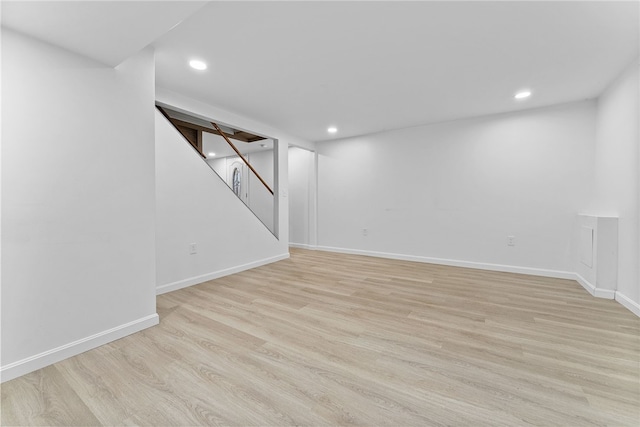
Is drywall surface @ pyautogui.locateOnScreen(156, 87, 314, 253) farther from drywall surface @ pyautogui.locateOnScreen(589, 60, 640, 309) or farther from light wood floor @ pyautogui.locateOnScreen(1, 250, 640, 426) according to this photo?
drywall surface @ pyautogui.locateOnScreen(589, 60, 640, 309)

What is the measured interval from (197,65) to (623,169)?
13.9ft

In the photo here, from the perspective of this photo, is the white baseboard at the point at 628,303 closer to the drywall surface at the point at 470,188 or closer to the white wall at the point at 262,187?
the drywall surface at the point at 470,188

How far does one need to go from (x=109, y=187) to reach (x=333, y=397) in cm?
198

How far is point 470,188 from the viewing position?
3.97 meters

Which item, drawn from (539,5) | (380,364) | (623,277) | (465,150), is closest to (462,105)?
(465,150)

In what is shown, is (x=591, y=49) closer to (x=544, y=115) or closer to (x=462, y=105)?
(x=462, y=105)

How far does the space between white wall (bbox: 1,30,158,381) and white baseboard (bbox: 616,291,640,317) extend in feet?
13.5

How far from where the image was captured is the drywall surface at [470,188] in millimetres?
3379

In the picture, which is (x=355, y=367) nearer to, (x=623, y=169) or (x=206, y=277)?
(x=206, y=277)

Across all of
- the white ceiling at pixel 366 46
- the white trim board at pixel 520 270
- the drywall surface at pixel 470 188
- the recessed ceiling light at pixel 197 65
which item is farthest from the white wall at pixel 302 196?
the recessed ceiling light at pixel 197 65

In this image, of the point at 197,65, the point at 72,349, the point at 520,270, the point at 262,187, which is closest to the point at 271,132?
the point at 197,65

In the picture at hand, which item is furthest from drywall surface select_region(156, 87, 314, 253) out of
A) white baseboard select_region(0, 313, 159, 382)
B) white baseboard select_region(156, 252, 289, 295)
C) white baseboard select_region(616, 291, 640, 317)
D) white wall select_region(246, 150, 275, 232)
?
white baseboard select_region(616, 291, 640, 317)

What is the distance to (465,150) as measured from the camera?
4000 millimetres

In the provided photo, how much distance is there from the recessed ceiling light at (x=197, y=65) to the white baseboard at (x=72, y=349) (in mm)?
2222
